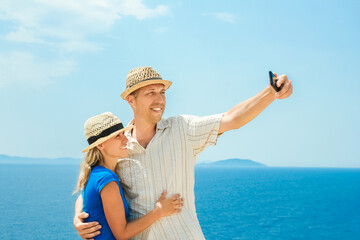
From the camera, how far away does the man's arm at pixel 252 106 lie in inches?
117

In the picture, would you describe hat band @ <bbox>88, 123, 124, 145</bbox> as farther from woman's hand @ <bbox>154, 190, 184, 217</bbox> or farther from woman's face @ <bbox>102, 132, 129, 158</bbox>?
woman's hand @ <bbox>154, 190, 184, 217</bbox>

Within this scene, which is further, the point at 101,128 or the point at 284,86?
the point at 101,128

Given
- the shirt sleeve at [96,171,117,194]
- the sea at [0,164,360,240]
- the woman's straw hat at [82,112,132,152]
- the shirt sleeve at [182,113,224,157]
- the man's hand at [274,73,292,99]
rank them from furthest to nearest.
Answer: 1. the sea at [0,164,360,240]
2. the shirt sleeve at [182,113,224,157]
3. the woman's straw hat at [82,112,132,152]
4. the shirt sleeve at [96,171,117,194]
5. the man's hand at [274,73,292,99]

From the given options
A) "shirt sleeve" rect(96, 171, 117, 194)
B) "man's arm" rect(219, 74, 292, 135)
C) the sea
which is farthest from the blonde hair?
the sea

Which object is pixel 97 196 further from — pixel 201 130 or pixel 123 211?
pixel 201 130

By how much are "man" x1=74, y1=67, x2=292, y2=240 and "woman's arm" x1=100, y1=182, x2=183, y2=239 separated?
0.10 meters

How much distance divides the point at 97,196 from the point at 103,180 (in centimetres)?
15

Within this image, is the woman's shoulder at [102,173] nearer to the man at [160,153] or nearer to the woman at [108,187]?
the woman at [108,187]

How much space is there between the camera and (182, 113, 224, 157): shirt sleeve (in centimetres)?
348

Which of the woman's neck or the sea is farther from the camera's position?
the sea

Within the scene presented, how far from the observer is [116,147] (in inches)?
132

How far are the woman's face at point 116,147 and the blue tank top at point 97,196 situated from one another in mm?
137

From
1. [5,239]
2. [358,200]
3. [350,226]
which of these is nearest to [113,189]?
[5,239]

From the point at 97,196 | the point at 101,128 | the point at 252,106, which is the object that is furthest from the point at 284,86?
the point at 97,196
